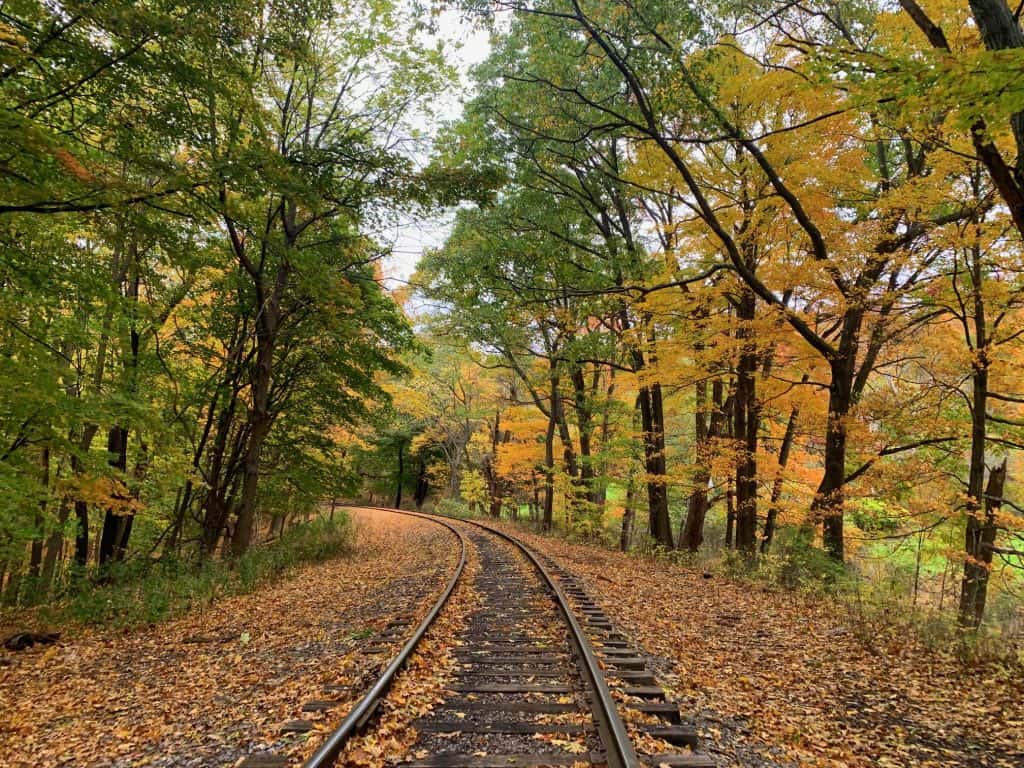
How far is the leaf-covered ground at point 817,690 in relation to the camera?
170 inches

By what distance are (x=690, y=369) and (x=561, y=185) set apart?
625 cm

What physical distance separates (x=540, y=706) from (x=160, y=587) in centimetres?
820

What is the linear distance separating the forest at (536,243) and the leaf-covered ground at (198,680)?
99.3 inches

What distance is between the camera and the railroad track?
377 centimetres

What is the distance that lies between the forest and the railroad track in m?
5.66

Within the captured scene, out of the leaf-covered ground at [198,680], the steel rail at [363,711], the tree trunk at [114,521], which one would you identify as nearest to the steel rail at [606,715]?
the steel rail at [363,711]

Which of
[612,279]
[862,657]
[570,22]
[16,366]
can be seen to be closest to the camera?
[862,657]

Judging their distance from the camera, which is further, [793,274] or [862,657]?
[793,274]

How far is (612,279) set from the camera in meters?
14.0

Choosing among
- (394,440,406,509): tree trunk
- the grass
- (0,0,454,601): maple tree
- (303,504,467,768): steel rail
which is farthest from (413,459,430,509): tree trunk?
(303,504,467,768): steel rail

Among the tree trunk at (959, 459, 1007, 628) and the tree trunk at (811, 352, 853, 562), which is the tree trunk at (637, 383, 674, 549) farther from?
the tree trunk at (959, 459, 1007, 628)

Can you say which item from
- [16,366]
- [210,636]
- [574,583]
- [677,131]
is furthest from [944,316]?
[16,366]

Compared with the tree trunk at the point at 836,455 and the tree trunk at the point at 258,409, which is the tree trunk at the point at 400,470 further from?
the tree trunk at the point at 836,455

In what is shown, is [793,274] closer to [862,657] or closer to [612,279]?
[612,279]
